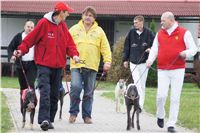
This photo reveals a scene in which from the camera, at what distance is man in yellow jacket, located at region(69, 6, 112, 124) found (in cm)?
1222

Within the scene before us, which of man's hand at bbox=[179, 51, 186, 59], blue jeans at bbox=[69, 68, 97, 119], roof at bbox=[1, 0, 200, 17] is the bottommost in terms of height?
blue jeans at bbox=[69, 68, 97, 119]

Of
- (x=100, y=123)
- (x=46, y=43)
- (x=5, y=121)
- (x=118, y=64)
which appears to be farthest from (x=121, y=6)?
(x=46, y=43)

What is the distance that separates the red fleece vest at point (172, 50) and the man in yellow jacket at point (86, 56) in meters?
1.26

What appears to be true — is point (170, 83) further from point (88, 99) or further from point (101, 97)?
point (101, 97)

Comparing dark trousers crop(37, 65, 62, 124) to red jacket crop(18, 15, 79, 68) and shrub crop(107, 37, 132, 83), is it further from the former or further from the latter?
shrub crop(107, 37, 132, 83)

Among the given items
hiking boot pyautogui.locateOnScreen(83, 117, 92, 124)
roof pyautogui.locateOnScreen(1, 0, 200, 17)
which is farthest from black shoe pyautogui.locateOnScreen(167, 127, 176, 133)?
roof pyautogui.locateOnScreen(1, 0, 200, 17)

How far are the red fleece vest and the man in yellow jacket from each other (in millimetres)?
1258

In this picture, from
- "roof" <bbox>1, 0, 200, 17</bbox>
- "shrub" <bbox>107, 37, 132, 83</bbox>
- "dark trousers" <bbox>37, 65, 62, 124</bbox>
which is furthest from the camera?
"roof" <bbox>1, 0, 200, 17</bbox>

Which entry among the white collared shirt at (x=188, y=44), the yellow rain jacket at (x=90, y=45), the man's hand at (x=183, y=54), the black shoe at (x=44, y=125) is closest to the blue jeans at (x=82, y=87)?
the yellow rain jacket at (x=90, y=45)

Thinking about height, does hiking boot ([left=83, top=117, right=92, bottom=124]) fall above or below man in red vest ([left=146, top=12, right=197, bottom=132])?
below

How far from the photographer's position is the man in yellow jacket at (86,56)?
1222cm

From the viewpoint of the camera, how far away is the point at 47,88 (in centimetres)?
1096

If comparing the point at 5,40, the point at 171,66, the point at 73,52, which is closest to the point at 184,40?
the point at 171,66

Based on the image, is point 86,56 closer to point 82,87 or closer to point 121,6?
point 82,87
